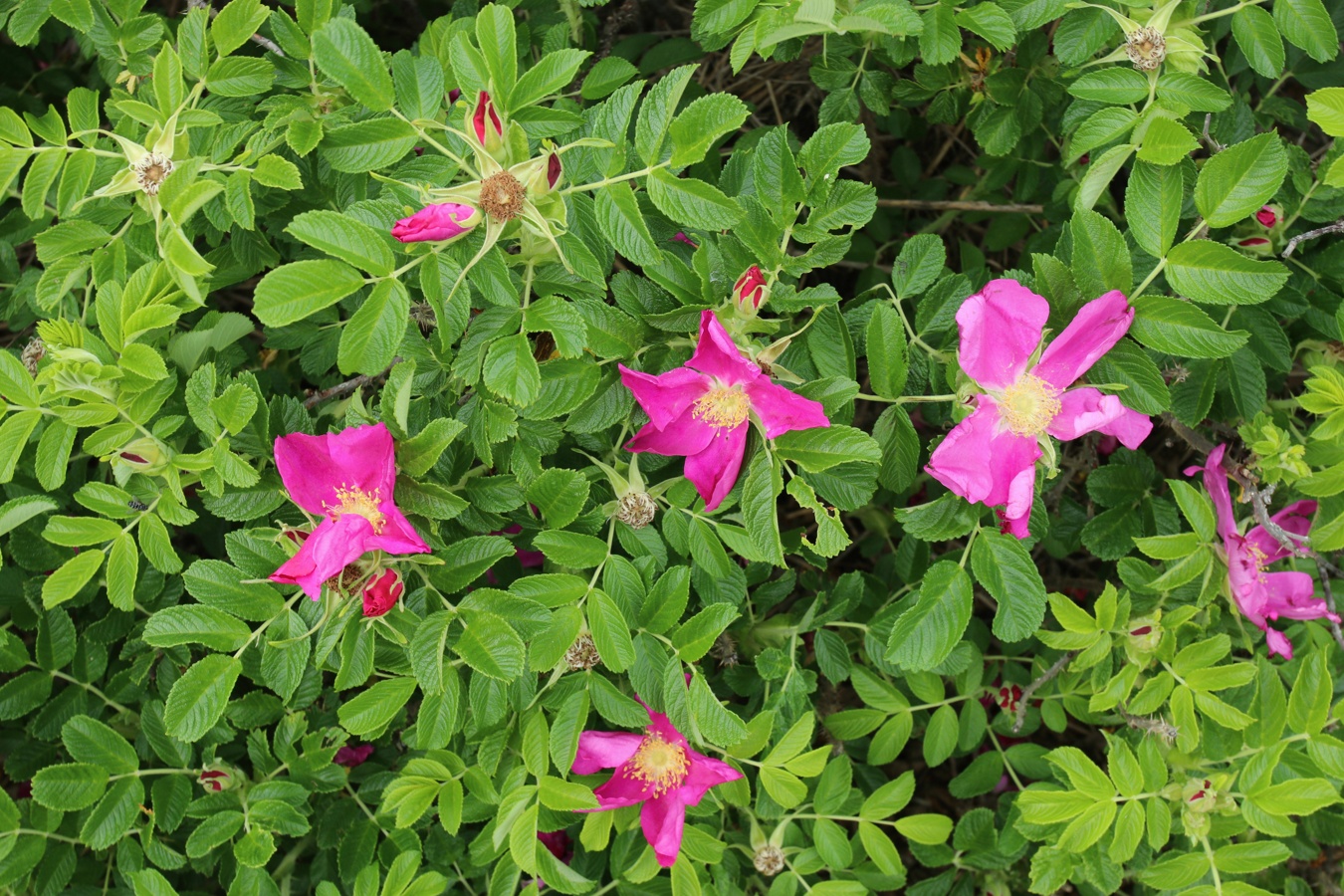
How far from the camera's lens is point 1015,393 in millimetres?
1500

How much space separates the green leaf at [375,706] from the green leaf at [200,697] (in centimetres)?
18

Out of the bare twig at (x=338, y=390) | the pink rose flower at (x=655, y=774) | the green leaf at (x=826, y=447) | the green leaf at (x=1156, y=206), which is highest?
the green leaf at (x=1156, y=206)

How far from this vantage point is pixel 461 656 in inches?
57.7

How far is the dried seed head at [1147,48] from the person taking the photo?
1.60 meters

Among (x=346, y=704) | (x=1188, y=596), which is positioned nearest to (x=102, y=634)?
(x=346, y=704)

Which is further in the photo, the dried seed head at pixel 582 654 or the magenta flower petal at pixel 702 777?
the magenta flower petal at pixel 702 777

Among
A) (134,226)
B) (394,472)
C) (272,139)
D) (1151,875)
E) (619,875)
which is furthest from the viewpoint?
(619,875)

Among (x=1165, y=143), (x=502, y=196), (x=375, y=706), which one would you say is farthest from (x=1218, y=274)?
(x=375, y=706)

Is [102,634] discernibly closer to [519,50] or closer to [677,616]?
[677,616]

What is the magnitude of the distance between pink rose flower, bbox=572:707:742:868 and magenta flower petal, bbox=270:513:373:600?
638mm

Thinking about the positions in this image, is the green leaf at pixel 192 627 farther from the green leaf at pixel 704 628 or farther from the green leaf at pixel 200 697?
the green leaf at pixel 704 628

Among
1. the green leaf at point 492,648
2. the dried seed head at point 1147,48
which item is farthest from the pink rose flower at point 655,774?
the dried seed head at point 1147,48

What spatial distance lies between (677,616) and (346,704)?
0.56 metres

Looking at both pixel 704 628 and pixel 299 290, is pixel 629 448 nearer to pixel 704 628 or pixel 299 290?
pixel 704 628
